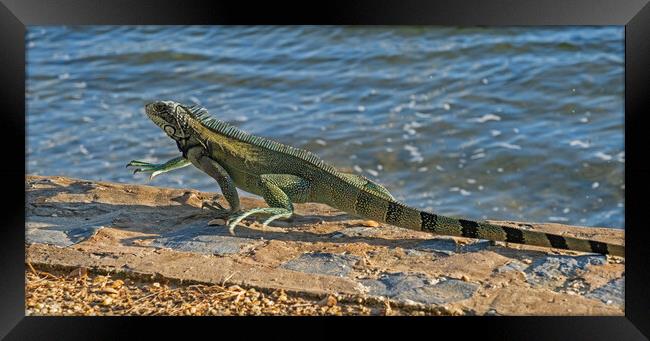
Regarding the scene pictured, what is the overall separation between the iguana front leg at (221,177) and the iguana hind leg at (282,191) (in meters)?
0.22

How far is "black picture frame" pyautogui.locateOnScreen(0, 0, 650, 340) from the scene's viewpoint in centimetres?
449

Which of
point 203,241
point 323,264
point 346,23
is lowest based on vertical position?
point 323,264

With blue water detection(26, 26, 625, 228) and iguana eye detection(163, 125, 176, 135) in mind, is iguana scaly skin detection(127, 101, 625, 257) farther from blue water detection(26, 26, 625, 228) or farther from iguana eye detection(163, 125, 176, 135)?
blue water detection(26, 26, 625, 228)

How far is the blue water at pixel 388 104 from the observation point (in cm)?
954

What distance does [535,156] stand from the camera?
978cm

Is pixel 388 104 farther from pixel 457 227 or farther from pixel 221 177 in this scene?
pixel 457 227

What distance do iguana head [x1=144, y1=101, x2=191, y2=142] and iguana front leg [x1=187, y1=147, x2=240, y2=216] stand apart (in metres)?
0.16

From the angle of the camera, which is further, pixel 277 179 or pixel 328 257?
pixel 277 179

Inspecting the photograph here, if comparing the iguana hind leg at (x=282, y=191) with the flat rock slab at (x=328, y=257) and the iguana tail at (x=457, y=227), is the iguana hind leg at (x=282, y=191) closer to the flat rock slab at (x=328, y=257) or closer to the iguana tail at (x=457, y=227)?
the flat rock slab at (x=328, y=257)

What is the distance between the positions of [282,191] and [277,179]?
0.34ft

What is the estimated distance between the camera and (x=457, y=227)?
214 inches

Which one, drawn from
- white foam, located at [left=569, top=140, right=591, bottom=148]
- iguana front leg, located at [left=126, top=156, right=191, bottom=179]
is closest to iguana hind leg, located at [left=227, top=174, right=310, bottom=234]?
iguana front leg, located at [left=126, top=156, right=191, bottom=179]

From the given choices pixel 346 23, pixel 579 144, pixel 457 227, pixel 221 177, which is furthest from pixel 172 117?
pixel 579 144

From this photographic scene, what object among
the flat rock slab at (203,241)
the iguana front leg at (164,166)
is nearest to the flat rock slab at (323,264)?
the flat rock slab at (203,241)
